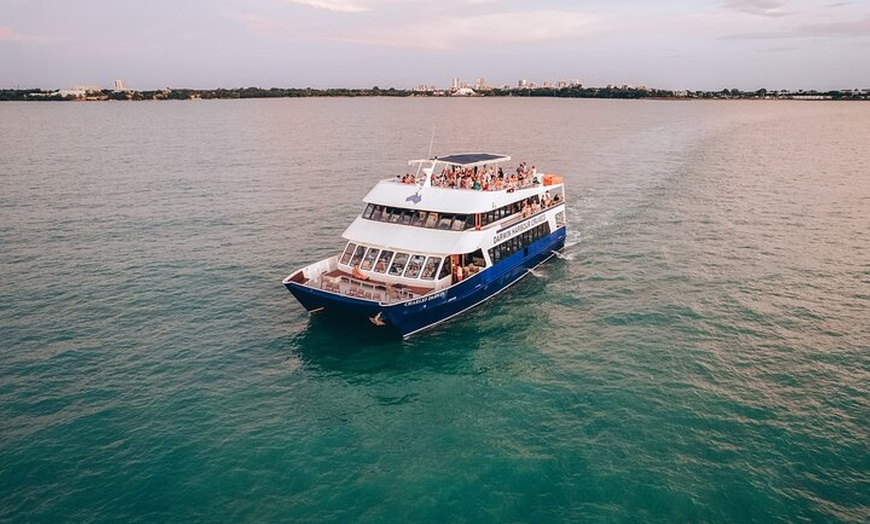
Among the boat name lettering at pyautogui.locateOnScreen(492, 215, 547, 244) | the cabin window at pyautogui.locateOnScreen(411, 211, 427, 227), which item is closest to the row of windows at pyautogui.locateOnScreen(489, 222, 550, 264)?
the boat name lettering at pyautogui.locateOnScreen(492, 215, 547, 244)

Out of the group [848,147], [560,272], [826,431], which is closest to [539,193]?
[560,272]

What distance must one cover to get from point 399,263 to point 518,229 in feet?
31.4

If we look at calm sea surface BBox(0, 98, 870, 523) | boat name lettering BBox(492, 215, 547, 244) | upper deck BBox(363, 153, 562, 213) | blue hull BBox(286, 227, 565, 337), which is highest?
upper deck BBox(363, 153, 562, 213)

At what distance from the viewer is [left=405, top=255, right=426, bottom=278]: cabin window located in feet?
101

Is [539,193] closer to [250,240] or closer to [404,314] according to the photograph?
[404,314]

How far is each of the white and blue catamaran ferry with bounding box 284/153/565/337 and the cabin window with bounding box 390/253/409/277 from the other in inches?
2.3

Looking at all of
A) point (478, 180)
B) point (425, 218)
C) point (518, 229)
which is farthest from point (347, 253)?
point (518, 229)

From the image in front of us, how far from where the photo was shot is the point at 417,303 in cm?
2814

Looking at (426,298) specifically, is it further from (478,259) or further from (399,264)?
(478,259)

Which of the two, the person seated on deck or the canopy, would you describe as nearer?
the person seated on deck

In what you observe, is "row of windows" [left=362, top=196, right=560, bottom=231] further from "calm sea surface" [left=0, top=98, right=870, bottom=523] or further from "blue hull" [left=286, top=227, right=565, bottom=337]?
"calm sea surface" [left=0, top=98, right=870, bottom=523]

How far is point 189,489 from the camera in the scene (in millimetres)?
18391

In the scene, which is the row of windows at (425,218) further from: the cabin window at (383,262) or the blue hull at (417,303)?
the blue hull at (417,303)

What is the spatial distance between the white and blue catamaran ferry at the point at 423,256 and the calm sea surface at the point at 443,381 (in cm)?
166
